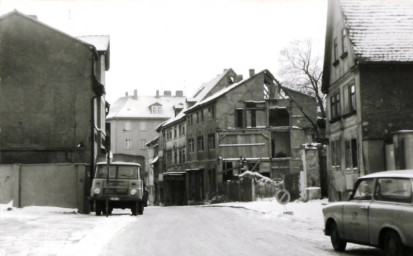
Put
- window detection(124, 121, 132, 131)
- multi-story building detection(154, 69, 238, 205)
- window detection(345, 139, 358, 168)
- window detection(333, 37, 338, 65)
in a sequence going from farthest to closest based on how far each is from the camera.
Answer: window detection(124, 121, 132, 131) → multi-story building detection(154, 69, 238, 205) → window detection(333, 37, 338, 65) → window detection(345, 139, 358, 168)

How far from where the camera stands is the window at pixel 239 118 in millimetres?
56125

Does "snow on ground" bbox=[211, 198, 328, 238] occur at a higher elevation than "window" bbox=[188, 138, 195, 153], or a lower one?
lower

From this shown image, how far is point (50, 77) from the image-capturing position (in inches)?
1329

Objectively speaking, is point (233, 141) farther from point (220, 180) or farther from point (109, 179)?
point (109, 179)

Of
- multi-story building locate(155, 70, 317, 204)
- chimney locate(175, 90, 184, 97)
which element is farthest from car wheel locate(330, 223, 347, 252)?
chimney locate(175, 90, 184, 97)

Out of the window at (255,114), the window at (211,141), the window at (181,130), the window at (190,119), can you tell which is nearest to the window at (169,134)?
the window at (181,130)

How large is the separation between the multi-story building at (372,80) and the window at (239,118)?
1008 inches

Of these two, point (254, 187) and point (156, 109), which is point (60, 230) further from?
point (156, 109)

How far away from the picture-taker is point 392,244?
1029 centimetres

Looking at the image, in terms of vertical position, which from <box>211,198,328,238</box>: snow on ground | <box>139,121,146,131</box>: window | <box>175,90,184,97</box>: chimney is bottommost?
<box>211,198,328,238</box>: snow on ground

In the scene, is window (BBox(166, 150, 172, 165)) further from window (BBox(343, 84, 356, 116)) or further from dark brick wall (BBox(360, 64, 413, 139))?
dark brick wall (BBox(360, 64, 413, 139))

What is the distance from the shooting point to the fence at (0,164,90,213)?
26.5 metres

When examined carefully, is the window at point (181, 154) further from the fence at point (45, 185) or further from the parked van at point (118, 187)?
the parked van at point (118, 187)

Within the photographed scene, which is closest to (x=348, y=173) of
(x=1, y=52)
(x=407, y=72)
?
(x=407, y=72)
